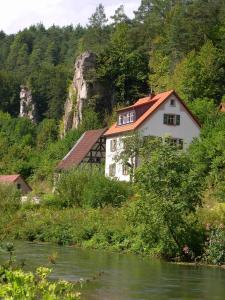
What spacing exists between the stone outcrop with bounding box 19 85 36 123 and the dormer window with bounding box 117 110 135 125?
2552 inches

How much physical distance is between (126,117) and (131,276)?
4015 centimetres

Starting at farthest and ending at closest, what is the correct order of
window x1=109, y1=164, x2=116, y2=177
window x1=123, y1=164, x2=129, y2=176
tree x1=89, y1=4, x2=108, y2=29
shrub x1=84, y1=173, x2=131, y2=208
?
1. tree x1=89, y1=4, x2=108, y2=29
2. window x1=109, y1=164, x2=116, y2=177
3. window x1=123, y1=164, x2=129, y2=176
4. shrub x1=84, y1=173, x2=131, y2=208

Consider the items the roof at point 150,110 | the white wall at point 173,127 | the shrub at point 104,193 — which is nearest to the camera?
the shrub at point 104,193

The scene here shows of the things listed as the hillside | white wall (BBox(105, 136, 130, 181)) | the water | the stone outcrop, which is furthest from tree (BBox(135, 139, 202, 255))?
the stone outcrop

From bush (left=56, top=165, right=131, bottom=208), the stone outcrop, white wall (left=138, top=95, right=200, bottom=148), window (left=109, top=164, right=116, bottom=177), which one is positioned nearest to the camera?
bush (left=56, top=165, right=131, bottom=208)

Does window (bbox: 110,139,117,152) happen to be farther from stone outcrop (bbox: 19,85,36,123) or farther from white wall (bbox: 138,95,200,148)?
stone outcrop (bbox: 19,85,36,123)

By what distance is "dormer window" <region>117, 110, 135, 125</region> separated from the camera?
2403 inches

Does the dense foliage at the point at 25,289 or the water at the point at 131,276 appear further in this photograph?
the water at the point at 131,276

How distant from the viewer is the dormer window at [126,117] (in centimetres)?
6103

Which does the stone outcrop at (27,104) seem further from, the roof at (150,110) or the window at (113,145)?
the roof at (150,110)

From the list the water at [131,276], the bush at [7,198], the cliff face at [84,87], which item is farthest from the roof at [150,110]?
the water at [131,276]

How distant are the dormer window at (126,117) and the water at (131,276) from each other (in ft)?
96.3

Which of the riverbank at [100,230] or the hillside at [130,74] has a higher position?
the hillside at [130,74]

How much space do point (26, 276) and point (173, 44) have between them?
7775 cm
